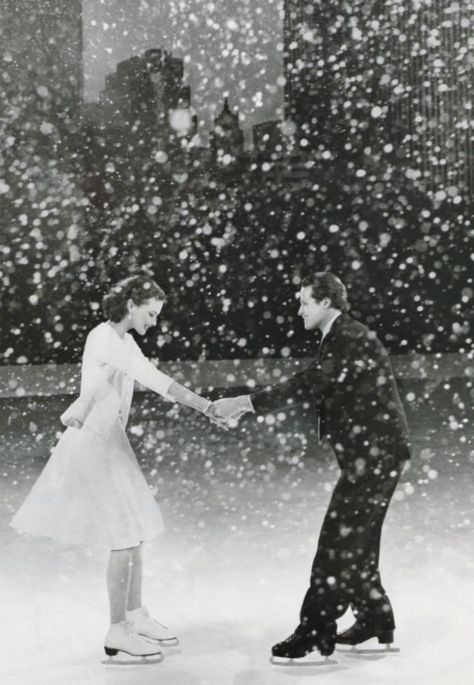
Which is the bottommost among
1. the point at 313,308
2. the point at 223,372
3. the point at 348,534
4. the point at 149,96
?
the point at 348,534

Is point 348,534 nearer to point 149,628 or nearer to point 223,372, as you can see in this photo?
point 149,628

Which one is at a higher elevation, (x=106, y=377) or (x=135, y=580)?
(x=106, y=377)

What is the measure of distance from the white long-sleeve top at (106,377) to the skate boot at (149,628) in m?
0.85

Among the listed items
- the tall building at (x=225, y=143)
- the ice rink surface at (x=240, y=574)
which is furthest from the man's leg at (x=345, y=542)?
the tall building at (x=225, y=143)

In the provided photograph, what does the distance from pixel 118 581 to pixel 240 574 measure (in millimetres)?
1593

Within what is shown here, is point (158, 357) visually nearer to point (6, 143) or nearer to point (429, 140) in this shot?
point (6, 143)

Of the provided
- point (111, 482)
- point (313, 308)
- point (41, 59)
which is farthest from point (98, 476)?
point (41, 59)

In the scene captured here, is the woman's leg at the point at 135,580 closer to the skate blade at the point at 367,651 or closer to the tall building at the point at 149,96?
the skate blade at the point at 367,651

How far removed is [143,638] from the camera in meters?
4.09

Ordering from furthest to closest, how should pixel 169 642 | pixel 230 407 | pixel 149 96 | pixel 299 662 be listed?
1. pixel 149 96
2. pixel 230 407
3. pixel 169 642
4. pixel 299 662

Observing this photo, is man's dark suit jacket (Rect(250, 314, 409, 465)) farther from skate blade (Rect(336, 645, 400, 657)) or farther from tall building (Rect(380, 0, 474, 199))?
tall building (Rect(380, 0, 474, 199))

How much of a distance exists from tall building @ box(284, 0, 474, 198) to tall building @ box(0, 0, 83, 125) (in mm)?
8010

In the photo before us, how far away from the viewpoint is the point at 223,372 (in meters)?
21.6

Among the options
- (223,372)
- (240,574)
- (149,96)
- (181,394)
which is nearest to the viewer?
(181,394)
